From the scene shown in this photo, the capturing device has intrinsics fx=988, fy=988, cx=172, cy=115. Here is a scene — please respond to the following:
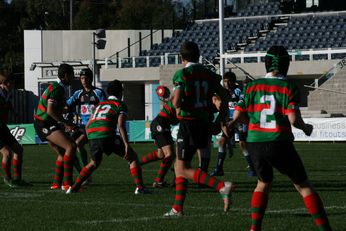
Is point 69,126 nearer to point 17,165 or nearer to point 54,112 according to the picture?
point 54,112

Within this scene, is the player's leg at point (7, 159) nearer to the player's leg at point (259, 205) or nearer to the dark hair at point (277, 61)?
the player's leg at point (259, 205)

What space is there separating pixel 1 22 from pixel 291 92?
76.4 m

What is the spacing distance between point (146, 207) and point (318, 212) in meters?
3.54

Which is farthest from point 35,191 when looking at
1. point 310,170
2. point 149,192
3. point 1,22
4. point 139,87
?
point 1,22

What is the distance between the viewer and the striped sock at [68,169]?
1456 centimetres

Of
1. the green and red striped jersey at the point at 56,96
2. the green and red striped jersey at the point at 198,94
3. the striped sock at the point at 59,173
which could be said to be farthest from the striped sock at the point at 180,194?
the striped sock at the point at 59,173

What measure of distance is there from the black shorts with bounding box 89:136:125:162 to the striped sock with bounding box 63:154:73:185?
981 mm

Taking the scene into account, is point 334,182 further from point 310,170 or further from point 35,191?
point 35,191

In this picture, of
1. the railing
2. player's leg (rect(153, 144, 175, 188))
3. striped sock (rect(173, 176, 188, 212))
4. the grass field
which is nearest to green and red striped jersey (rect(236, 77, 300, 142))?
the grass field

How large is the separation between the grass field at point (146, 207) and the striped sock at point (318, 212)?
83 centimetres

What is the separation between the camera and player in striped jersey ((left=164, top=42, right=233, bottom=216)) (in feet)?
35.2

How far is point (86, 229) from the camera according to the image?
9.77 metres

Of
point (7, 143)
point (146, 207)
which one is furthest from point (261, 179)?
point (7, 143)

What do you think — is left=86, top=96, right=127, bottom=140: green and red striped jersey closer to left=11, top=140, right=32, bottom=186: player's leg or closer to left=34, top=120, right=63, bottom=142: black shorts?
left=34, top=120, right=63, bottom=142: black shorts
